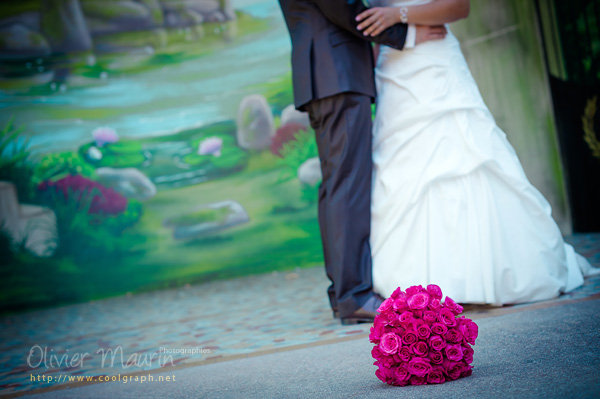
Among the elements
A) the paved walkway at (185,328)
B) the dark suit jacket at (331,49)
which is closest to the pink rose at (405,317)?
the paved walkway at (185,328)

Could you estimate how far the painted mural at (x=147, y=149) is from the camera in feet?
17.9

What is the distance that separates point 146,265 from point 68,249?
0.71 metres

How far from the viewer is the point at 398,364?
1497mm

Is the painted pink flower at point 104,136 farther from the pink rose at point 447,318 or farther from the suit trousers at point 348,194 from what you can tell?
the pink rose at point 447,318

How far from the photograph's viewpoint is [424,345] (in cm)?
146

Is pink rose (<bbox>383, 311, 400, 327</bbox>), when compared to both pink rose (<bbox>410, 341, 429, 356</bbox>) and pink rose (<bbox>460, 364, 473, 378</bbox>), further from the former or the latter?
pink rose (<bbox>460, 364, 473, 378</bbox>)

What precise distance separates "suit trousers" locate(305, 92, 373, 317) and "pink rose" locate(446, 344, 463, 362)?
1007 mm

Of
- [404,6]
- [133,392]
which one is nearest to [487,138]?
[404,6]

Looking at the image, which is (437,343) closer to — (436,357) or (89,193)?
(436,357)

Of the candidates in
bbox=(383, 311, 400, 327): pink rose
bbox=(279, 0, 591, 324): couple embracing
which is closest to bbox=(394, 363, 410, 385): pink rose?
bbox=(383, 311, 400, 327): pink rose

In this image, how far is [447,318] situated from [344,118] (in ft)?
4.10

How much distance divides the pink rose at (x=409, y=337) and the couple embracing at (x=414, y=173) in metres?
0.91

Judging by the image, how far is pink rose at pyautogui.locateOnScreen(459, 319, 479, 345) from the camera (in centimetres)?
148

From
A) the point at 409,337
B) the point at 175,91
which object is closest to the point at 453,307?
the point at 409,337
